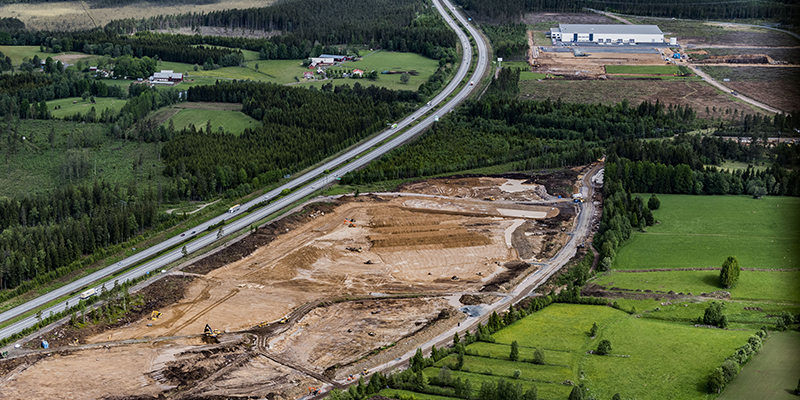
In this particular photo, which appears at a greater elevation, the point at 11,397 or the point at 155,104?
the point at 155,104

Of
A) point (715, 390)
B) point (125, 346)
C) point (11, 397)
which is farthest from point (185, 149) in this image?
point (715, 390)

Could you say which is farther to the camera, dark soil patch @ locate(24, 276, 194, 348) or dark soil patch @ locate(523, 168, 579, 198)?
dark soil patch @ locate(523, 168, 579, 198)

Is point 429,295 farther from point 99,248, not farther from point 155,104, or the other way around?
point 155,104

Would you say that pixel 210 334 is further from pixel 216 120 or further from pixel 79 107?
pixel 79 107

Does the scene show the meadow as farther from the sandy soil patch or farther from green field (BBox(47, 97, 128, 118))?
green field (BBox(47, 97, 128, 118))

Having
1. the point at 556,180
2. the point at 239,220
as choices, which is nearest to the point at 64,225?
the point at 239,220

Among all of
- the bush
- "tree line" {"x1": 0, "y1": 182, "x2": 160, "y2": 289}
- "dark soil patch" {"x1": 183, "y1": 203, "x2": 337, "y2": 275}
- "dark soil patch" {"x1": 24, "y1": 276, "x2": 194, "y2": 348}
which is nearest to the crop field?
"tree line" {"x1": 0, "y1": 182, "x2": 160, "y2": 289}
